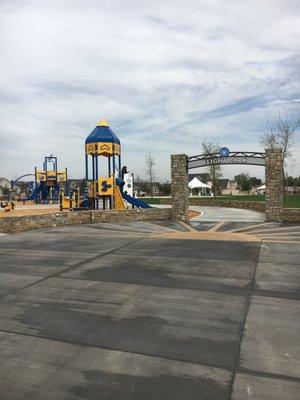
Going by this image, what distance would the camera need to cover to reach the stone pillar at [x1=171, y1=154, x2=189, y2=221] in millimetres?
20516

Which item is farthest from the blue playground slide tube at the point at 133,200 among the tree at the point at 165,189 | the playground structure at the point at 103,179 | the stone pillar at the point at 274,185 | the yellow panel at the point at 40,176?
the tree at the point at 165,189

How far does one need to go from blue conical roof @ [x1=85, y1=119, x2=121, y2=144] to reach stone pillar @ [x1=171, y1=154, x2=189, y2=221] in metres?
6.57


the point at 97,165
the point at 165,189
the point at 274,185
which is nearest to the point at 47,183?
the point at 97,165

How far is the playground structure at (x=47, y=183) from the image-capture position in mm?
39531

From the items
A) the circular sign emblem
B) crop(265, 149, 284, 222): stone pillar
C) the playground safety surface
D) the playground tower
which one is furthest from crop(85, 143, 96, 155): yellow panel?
the playground safety surface

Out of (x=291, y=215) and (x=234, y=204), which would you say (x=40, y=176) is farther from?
(x=291, y=215)

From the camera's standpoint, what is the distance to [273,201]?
61.6 feet

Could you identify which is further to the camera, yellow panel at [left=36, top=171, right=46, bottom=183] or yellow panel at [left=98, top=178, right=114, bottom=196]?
yellow panel at [left=36, top=171, right=46, bottom=183]

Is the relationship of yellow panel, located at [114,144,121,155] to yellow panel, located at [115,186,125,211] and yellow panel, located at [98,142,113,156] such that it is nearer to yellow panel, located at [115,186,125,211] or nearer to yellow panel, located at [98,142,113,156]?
yellow panel, located at [98,142,113,156]

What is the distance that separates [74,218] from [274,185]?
10273 millimetres

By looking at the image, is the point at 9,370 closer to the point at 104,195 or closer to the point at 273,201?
the point at 273,201

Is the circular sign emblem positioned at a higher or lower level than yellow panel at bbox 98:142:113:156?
lower

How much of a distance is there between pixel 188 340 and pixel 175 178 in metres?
16.2

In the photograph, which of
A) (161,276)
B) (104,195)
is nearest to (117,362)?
(161,276)
